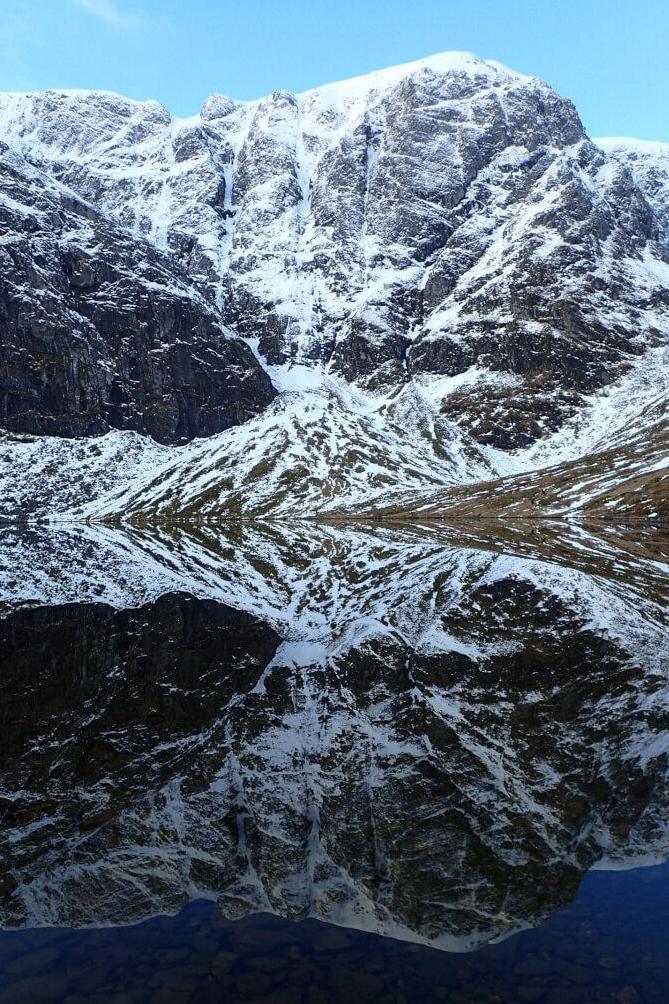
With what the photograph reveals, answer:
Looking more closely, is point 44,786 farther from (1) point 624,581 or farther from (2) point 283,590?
(1) point 624,581

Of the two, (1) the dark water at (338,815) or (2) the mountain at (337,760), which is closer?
(1) the dark water at (338,815)

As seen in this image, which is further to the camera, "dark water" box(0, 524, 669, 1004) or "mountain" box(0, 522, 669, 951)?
"mountain" box(0, 522, 669, 951)

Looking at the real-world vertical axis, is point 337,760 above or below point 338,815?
above

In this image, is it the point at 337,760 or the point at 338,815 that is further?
the point at 337,760
